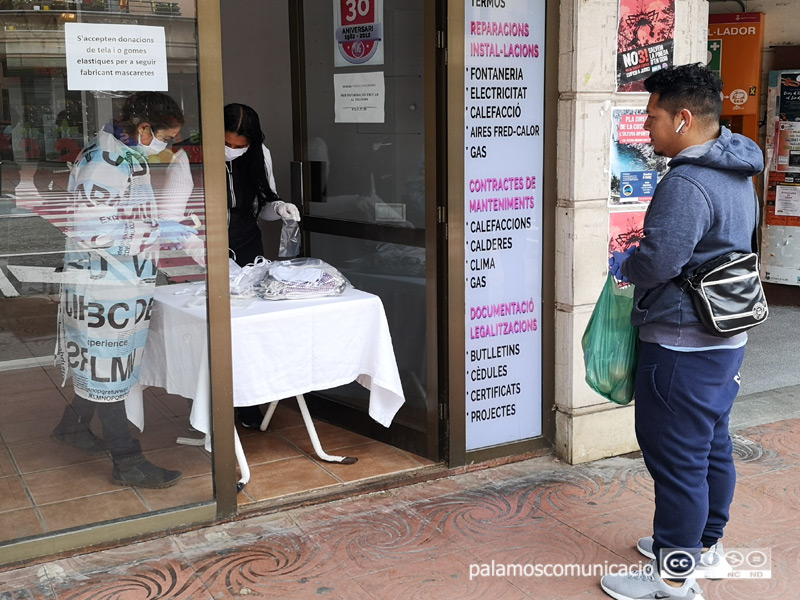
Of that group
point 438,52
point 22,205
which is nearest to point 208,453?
point 22,205

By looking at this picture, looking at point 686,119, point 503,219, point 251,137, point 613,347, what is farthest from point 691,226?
point 251,137

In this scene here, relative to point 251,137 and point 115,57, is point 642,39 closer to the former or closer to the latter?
point 251,137

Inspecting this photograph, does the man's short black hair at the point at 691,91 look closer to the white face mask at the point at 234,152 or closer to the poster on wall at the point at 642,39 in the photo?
the poster on wall at the point at 642,39

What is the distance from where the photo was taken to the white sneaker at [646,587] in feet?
10.8

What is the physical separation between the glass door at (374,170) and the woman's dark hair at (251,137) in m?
0.32

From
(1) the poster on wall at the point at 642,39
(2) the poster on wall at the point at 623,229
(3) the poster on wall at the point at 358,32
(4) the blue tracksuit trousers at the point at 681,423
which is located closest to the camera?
(4) the blue tracksuit trousers at the point at 681,423

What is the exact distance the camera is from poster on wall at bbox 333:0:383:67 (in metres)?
4.71

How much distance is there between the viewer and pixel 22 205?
11.4 feet

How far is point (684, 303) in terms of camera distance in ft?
10.2

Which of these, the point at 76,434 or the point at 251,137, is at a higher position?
the point at 251,137

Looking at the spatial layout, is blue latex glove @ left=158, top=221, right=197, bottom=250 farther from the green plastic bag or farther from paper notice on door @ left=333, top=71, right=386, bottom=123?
the green plastic bag

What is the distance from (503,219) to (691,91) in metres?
1.51

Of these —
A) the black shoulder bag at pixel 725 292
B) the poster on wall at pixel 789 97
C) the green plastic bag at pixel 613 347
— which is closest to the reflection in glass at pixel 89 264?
the green plastic bag at pixel 613 347

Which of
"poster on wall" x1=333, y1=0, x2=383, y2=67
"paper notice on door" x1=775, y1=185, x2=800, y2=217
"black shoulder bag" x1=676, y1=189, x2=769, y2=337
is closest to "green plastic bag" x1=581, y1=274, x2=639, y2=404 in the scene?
"black shoulder bag" x1=676, y1=189, x2=769, y2=337
